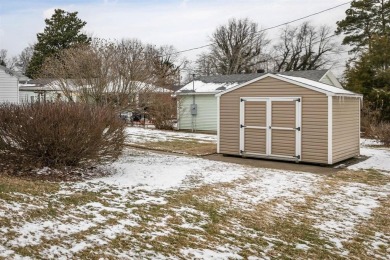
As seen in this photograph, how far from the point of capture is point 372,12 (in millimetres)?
29062

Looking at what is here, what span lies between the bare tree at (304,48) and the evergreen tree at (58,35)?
22.8 m

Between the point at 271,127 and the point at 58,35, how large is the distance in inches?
1478

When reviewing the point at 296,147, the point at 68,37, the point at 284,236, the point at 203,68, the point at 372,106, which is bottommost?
the point at 284,236

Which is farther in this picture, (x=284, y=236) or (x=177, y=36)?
(x=177, y=36)

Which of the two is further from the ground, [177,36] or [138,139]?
[177,36]

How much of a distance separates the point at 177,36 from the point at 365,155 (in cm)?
3669

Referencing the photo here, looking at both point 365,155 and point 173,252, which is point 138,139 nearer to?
point 365,155

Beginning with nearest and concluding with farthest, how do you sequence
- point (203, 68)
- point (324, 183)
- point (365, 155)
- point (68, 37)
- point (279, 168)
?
point (324, 183) < point (279, 168) < point (365, 155) < point (68, 37) < point (203, 68)

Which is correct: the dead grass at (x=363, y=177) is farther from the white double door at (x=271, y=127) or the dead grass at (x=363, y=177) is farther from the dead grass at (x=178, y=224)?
the dead grass at (x=178, y=224)

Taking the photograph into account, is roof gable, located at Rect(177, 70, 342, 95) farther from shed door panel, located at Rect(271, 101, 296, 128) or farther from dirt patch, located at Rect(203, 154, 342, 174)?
shed door panel, located at Rect(271, 101, 296, 128)

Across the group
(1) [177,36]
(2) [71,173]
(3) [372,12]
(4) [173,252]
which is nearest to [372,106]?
(3) [372,12]

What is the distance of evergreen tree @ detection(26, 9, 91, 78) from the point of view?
41875 millimetres

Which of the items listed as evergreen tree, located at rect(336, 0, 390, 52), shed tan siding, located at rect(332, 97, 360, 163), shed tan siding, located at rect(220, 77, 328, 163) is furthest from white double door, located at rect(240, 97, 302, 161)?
evergreen tree, located at rect(336, 0, 390, 52)

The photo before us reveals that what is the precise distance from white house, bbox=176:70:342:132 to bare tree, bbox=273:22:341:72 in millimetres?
22200
